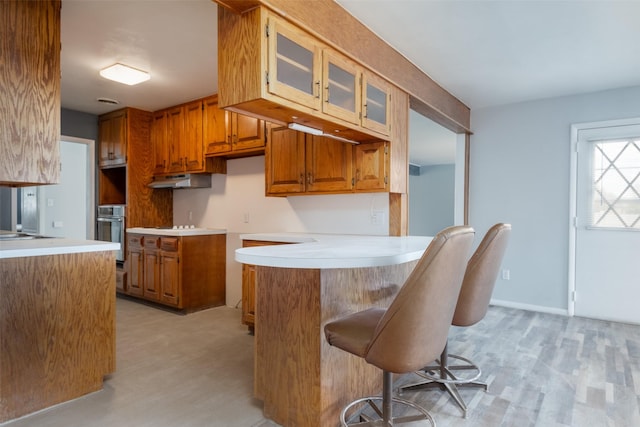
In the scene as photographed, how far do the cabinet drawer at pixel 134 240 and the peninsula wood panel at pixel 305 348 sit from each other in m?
2.82

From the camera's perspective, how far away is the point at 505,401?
6.87 feet

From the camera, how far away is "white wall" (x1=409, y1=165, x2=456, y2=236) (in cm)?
912

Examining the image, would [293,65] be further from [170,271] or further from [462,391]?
[170,271]

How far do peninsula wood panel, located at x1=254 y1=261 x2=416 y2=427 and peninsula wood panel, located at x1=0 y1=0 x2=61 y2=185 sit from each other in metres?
1.43

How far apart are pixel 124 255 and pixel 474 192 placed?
4286mm

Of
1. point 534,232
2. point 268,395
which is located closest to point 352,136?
point 268,395

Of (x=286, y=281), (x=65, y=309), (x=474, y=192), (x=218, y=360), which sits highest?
(x=474, y=192)

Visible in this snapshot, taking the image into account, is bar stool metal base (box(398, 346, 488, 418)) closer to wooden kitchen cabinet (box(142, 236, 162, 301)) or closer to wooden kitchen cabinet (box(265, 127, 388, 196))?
wooden kitchen cabinet (box(265, 127, 388, 196))

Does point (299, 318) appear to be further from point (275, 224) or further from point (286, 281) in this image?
point (275, 224)

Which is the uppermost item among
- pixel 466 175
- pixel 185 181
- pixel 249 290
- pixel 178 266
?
pixel 466 175

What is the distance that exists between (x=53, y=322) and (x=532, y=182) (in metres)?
4.40

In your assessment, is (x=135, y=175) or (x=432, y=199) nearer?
(x=135, y=175)

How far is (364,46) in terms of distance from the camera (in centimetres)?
244

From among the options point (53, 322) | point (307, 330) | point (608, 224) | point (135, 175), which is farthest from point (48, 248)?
point (608, 224)
